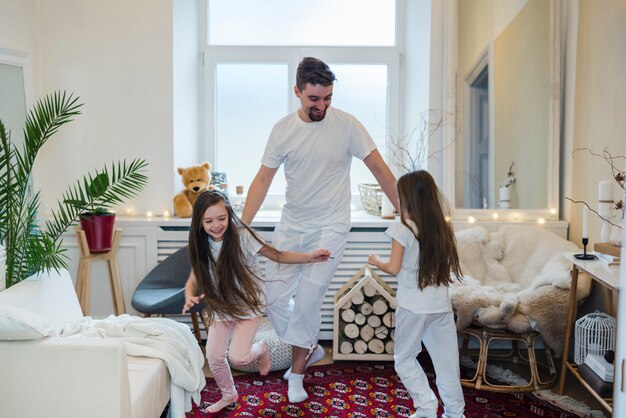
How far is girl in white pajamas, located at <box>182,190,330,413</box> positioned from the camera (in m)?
2.80

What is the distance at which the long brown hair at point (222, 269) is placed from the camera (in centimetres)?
281

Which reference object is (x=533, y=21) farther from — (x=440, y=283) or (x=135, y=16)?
(x=135, y=16)

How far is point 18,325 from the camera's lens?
1998mm

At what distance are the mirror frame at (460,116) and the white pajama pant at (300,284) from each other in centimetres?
116

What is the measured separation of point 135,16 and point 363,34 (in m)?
1.54

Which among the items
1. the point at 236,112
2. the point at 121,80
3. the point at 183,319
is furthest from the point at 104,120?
the point at 183,319

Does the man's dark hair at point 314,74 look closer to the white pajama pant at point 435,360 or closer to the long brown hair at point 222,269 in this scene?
the long brown hair at point 222,269

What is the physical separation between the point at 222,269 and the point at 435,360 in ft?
3.15

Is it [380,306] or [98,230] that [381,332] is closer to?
[380,306]

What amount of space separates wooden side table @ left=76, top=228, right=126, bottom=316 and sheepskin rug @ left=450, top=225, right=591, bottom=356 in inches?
73.9

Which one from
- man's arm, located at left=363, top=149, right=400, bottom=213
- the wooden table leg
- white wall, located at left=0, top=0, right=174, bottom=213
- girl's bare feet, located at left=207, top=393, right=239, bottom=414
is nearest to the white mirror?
white wall, located at left=0, top=0, right=174, bottom=213

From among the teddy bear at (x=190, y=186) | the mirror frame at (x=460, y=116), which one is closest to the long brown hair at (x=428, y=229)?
the mirror frame at (x=460, y=116)

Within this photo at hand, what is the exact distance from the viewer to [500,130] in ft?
12.8

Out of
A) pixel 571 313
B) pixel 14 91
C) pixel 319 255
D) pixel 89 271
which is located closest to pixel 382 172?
pixel 319 255
